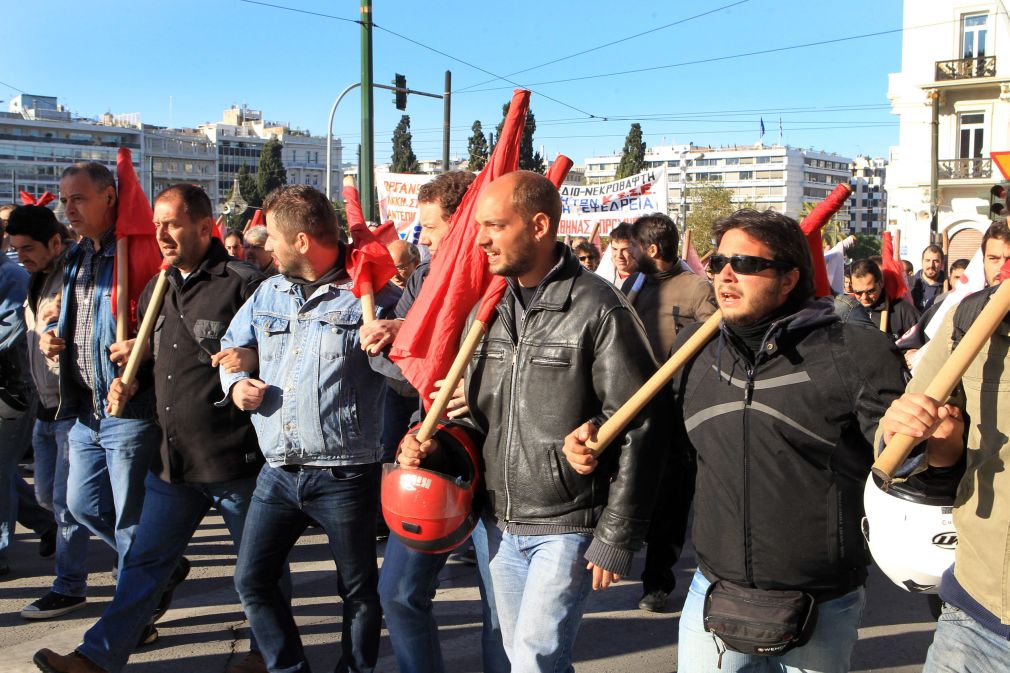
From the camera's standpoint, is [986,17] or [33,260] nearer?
[33,260]

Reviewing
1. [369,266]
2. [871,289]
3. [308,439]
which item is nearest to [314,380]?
[308,439]

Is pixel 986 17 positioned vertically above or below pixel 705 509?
above

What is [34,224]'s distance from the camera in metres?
5.71

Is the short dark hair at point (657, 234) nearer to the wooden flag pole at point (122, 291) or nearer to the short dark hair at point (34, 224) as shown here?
the wooden flag pole at point (122, 291)

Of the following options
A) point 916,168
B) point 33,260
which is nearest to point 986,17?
point 916,168

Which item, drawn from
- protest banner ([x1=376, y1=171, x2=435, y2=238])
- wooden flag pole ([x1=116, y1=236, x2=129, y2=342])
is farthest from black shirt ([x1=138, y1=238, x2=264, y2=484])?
protest banner ([x1=376, y1=171, x2=435, y2=238])

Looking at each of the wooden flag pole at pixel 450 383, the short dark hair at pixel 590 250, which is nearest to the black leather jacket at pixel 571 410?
the wooden flag pole at pixel 450 383

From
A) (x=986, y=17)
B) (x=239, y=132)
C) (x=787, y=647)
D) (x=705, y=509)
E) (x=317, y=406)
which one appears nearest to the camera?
(x=787, y=647)

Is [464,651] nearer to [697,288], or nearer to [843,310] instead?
[697,288]

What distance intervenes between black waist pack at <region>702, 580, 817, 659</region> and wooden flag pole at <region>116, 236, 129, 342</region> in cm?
329

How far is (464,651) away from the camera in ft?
16.0

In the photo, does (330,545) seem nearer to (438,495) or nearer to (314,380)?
(314,380)

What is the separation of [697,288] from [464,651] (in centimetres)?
246

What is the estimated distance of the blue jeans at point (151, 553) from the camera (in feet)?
13.8
